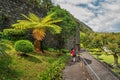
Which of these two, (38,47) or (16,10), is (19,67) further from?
(16,10)

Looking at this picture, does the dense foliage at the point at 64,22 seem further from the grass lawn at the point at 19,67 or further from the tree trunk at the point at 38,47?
the grass lawn at the point at 19,67

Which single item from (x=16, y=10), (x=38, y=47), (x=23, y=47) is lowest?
(x=38, y=47)

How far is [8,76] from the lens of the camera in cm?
1334

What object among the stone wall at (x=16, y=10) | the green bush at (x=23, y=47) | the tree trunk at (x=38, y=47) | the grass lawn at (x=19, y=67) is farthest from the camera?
the stone wall at (x=16, y=10)

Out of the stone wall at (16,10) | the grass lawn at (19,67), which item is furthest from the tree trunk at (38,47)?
the grass lawn at (19,67)

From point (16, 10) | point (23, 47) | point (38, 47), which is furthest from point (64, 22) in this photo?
point (23, 47)

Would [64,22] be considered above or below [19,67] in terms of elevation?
above

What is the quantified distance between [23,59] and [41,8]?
14.4m

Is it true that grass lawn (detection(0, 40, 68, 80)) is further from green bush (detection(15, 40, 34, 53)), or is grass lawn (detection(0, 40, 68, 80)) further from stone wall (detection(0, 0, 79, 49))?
stone wall (detection(0, 0, 79, 49))

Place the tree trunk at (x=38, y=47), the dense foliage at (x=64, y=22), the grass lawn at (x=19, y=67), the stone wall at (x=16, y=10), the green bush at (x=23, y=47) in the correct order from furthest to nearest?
the dense foliage at (x=64, y=22), the stone wall at (x=16, y=10), the tree trunk at (x=38, y=47), the green bush at (x=23, y=47), the grass lawn at (x=19, y=67)

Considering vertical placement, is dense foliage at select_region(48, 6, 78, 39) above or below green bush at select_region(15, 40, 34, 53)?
above

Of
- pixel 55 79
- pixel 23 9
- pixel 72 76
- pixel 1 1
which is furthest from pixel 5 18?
pixel 55 79

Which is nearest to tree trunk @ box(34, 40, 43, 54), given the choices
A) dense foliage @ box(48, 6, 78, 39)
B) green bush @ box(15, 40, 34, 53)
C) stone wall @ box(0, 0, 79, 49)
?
stone wall @ box(0, 0, 79, 49)

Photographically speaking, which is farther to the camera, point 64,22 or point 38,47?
point 64,22
